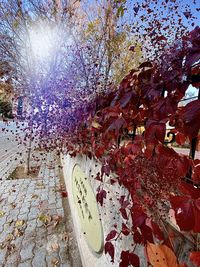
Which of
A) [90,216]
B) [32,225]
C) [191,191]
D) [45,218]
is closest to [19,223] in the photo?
[32,225]

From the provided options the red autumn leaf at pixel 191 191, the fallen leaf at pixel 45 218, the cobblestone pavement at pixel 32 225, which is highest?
the red autumn leaf at pixel 191 191

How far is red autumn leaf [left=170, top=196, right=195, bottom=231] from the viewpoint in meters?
0.56

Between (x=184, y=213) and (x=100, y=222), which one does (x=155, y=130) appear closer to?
(x=184, y=213)

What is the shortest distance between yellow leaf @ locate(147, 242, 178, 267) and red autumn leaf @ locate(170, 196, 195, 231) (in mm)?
223

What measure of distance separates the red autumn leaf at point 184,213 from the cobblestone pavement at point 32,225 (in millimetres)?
2460

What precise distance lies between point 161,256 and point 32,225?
3.05 meters

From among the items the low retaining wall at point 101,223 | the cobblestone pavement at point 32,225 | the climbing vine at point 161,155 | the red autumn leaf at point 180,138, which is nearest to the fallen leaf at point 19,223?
the cobblestone pavement at point 32,225

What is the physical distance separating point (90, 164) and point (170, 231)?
132 centimetres

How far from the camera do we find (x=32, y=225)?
10.8ft

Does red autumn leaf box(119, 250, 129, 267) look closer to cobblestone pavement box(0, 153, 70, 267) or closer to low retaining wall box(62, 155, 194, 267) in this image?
low retaining wall box(62, 155, 194, 267)

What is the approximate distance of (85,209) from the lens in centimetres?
223

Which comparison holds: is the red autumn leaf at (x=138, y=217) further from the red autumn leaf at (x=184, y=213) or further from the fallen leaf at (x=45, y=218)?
the fallen leaf at (x=45, y=218)

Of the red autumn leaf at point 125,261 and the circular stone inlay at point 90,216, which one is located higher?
the red autumn leaf at point 125,261

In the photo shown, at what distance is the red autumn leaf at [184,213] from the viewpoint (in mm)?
561
